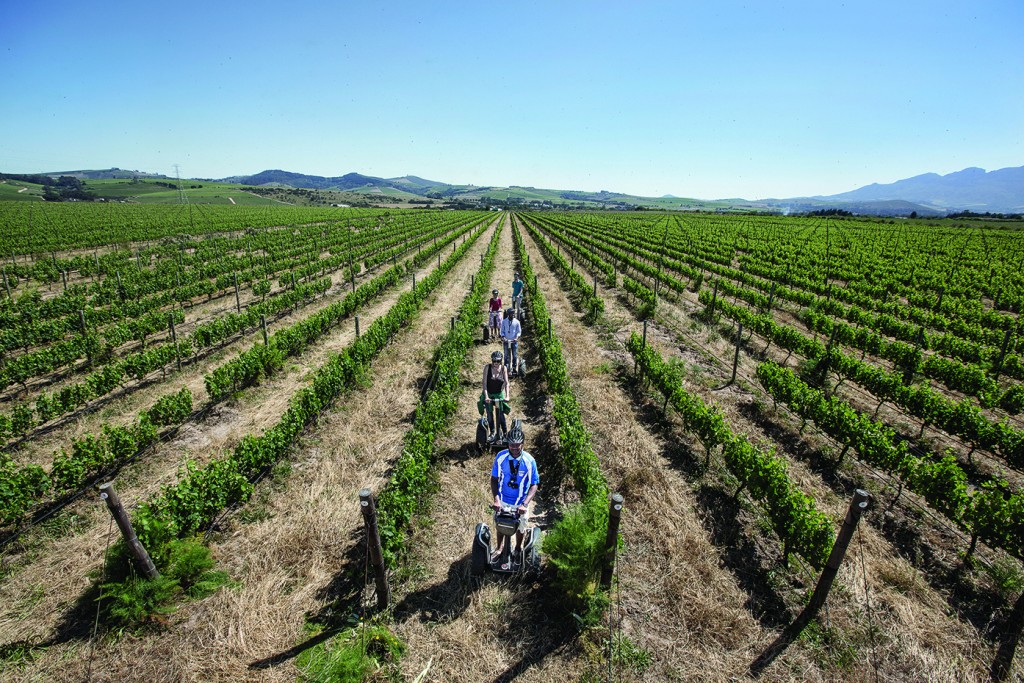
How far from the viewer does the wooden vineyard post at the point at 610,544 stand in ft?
17.6

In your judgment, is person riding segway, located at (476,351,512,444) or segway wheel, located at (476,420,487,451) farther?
segway wheel, located at (476,420,487,451)

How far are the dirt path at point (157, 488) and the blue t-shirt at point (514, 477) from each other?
2957 millimetres

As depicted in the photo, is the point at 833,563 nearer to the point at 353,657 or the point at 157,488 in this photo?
the point at 353,657

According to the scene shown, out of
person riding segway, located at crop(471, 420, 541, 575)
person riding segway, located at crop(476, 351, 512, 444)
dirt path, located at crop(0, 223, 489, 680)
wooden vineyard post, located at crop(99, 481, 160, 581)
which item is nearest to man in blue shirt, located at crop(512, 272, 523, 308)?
dirt path, located at crop(0, 223, 489, 680)

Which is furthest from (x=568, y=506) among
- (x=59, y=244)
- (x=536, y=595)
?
(x=59, y=244)

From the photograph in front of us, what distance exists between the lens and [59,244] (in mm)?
36719

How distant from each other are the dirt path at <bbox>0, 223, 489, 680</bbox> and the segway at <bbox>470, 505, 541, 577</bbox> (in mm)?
2390

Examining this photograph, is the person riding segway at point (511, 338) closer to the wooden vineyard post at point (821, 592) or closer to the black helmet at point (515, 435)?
the black helmet at point (515, 435)

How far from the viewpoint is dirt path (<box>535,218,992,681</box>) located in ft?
16.6

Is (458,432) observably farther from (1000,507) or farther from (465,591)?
(1000,507)

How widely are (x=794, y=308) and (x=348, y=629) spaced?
2455cm

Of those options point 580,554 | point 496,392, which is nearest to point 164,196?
point 496,392

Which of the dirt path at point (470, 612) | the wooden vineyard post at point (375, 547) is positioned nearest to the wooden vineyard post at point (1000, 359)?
the dirt path at point (470, 612)

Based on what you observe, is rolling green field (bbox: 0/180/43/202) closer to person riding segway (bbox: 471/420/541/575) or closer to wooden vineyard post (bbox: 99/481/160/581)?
wooden vineyard post (bbox: 99/481/160/581)
